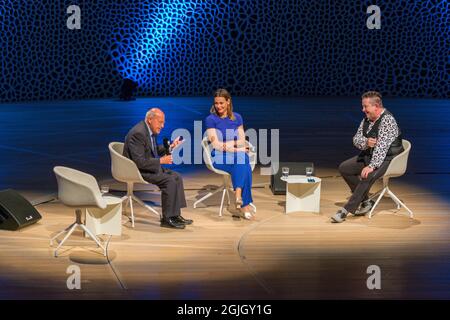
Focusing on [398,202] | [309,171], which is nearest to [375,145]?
[398,202]

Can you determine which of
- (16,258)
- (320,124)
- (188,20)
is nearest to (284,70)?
(188,20)

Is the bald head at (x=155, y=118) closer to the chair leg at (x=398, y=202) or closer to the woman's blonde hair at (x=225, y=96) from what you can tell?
the woman's blonde hair at (x=225, y=96)

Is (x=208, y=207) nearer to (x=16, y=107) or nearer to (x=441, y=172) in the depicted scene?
(x=441, y=172)

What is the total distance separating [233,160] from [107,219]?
156cm

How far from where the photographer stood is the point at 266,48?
20.9 metres

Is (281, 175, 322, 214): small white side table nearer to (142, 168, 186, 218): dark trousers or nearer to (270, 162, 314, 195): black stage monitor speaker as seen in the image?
(270, 162, 314, 195): black stage monitor speaker

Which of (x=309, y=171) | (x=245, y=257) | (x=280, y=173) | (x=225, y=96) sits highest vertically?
(x=225, y=96)

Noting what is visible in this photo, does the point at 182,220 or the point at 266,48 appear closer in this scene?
the point at 182,220

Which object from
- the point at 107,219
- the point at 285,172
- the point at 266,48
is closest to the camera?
the point at 107,219

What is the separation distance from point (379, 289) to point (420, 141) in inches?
303

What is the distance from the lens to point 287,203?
800 cm

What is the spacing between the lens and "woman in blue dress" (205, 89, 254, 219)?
7785 millimetres

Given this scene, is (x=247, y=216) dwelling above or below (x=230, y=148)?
below

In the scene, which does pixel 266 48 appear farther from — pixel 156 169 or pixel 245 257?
pixel 245 257
